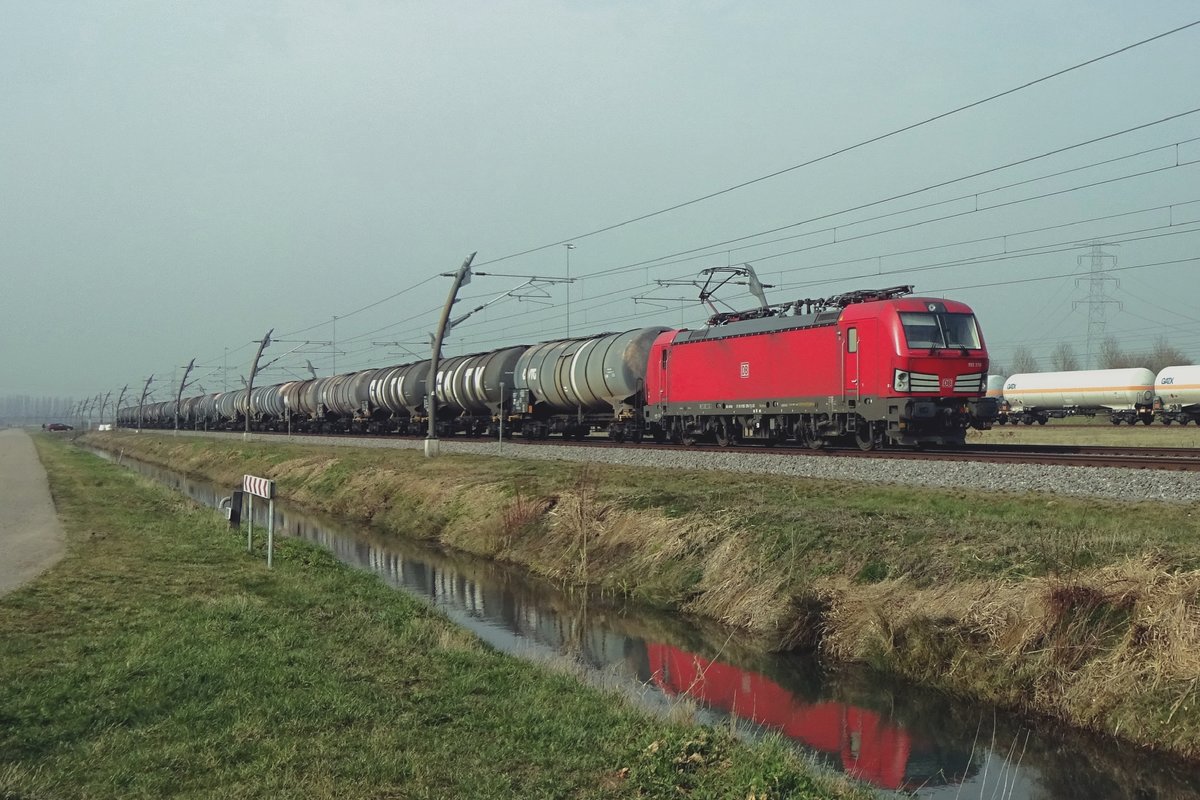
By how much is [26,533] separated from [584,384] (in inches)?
799

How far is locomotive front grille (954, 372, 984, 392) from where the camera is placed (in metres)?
23.9

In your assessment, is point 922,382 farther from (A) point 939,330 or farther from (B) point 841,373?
(B) point 841,373

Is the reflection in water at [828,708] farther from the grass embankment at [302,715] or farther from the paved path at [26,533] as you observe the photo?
the paved path at [26,533]

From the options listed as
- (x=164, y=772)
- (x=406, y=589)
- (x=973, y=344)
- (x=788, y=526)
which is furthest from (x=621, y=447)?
(x=164, y=772)

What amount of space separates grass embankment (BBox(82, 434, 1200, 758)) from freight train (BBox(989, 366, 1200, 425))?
42686 millimetres

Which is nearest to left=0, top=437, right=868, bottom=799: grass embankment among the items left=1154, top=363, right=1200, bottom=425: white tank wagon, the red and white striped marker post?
the red and white striped marker post

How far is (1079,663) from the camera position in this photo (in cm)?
955

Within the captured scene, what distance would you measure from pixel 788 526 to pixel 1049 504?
4.45 metres

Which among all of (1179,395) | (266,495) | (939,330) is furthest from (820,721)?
(1179,395)

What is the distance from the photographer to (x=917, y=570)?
12.1 meters

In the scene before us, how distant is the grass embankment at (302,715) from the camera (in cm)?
652

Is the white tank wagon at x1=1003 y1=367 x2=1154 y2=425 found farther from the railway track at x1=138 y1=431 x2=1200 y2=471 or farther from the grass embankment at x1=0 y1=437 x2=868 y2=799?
the grass embankment at x1=0 y1=437 x2=868 y2=799

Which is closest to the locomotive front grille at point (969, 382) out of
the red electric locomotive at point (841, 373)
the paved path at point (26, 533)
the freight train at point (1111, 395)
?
the red electric locomotive at point (841, 373)

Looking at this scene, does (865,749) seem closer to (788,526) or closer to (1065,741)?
(1065,741)
